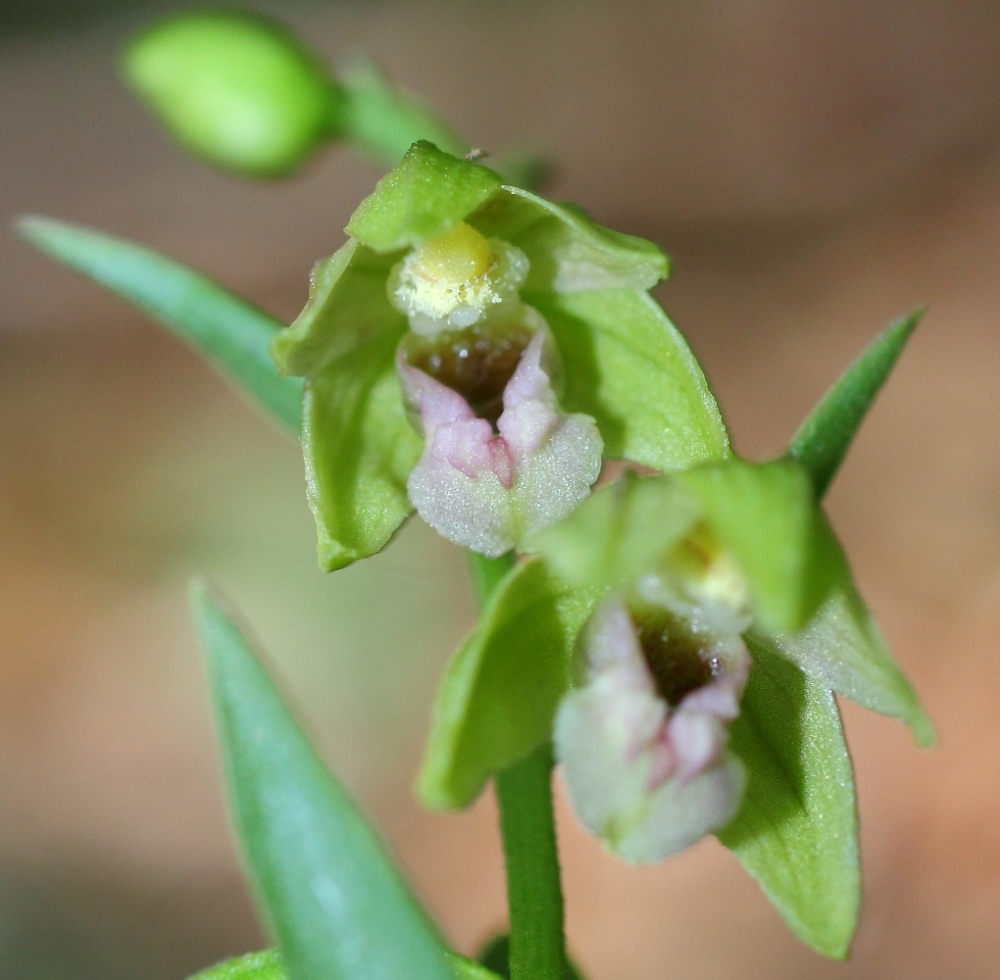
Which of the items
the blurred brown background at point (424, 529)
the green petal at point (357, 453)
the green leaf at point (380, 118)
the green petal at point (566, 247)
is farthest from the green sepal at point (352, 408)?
the blurred brown background at point (424, 529)

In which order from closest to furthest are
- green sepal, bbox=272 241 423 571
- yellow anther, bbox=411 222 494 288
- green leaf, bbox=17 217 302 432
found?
green sepal, bbox=272 241 423 571 → yellow anther, bbox=411 222 494 288 → green leaf, bbox=17 217 302 432

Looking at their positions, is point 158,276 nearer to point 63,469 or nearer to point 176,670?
point 176,670

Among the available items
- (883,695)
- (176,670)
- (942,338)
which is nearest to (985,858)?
(942,338)

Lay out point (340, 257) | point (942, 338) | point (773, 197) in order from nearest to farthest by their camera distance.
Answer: point (340, 257)
point (942, 338)
point (773, 197)

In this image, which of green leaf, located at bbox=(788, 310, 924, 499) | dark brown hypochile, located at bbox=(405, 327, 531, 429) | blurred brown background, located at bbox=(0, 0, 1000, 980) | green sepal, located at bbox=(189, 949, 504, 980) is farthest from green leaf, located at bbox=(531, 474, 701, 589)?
blurred brown background, located at bbox=(0, 0, 1000, 980)

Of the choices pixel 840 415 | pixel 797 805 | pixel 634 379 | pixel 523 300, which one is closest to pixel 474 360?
pixel 523 300

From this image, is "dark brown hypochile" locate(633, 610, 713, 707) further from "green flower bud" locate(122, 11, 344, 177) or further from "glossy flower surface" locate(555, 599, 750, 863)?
"green flower bud" locate(122, 11, 344, 177)

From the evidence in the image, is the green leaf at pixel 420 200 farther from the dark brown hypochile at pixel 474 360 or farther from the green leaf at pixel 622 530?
the green leaf at pixel 622 530
